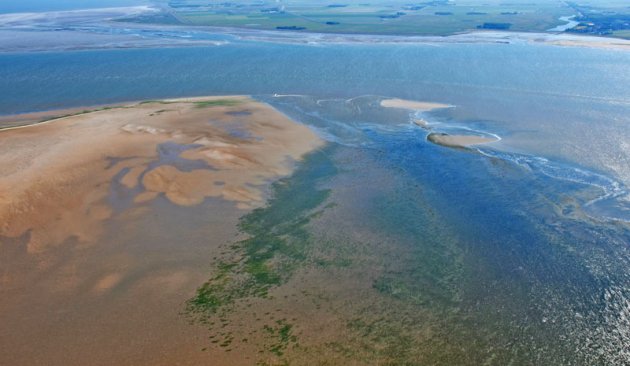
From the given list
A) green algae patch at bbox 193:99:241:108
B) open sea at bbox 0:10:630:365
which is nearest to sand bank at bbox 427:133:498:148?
open sea at bbox 0:10:630:365

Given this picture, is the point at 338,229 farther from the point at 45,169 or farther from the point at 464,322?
the point at 45,169

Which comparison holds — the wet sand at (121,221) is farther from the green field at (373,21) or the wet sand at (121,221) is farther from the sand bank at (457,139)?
the green field at (373,21)

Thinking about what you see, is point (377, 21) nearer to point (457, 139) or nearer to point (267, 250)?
point (457, 139)

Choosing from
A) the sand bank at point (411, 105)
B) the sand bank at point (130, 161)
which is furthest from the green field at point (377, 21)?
the sand bank at point (130, 161)

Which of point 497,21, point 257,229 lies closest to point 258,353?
point 257,229

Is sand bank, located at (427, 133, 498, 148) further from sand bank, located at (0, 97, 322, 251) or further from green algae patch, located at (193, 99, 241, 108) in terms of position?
green algae patch, located at (193, 99, 241, 108)

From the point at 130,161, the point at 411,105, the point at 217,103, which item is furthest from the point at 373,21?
the point at 130,161

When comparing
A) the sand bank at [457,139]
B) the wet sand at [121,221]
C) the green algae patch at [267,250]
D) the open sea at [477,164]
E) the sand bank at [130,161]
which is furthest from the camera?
the sand bank at [457,139]
